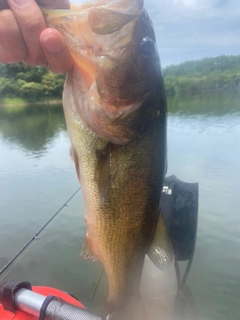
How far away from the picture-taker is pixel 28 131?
22062 millimetres

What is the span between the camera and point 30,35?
49.9 inches

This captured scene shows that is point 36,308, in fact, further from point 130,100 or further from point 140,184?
point 130,100

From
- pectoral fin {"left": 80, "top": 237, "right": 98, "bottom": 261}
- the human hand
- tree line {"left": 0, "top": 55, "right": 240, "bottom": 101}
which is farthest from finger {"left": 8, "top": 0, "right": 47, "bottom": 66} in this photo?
tree line {"left": 0, "top": 55, "right": 240, "bottom": 101}

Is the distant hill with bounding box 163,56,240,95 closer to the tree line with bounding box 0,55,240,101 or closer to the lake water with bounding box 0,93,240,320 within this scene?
the tree line with bounding box 0,55,240,101

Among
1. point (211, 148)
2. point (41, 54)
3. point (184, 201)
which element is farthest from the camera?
point (211, 148)

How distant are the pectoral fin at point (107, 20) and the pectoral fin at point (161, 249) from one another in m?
0.88

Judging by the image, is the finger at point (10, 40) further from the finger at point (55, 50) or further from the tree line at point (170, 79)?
the tree line at point (170, 79)

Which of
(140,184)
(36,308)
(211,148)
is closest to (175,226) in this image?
(36,308)

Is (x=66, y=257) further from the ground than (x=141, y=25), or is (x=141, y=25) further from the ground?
(x=141, y=25)

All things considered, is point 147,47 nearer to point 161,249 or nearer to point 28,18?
point 28,18

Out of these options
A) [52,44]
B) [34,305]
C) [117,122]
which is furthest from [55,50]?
[34,305]

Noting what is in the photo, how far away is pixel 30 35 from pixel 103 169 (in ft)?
2.03

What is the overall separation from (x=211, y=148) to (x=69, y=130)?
1388 cm

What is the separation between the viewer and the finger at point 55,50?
48.2 inches
